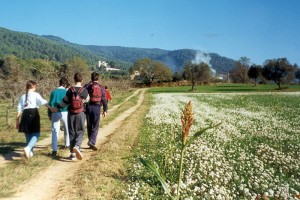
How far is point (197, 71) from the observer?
99000mm

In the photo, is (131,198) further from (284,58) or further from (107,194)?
(284,58)

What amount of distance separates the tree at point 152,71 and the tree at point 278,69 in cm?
5172

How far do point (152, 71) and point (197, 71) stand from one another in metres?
52.0

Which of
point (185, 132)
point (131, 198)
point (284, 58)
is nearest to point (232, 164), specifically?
point (131, 198)

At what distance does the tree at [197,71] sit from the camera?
323ft

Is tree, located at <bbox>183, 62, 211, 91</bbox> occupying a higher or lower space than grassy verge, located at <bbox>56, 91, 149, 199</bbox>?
higher

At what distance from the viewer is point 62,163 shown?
405 inches

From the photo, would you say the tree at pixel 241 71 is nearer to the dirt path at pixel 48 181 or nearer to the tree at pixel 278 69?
the tree at pixel 278 69

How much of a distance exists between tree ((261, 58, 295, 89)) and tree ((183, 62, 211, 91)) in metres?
16.5

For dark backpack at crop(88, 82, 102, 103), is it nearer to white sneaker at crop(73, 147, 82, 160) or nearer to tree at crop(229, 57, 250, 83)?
white sneaker at crop(73, 147, 82, 160)

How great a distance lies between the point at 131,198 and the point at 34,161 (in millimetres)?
4274

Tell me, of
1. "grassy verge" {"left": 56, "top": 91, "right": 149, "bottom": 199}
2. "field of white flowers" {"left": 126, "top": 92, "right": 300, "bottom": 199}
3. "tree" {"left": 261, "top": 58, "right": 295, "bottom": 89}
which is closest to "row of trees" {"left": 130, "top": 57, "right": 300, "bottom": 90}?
"tree" {"left": 261, "top": 58, "right": 295, "bottom": 89}

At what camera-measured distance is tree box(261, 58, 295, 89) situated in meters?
95.8

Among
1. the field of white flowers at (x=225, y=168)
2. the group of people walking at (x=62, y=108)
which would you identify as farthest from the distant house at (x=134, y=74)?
the group of people walking at (x=62, y=108)
